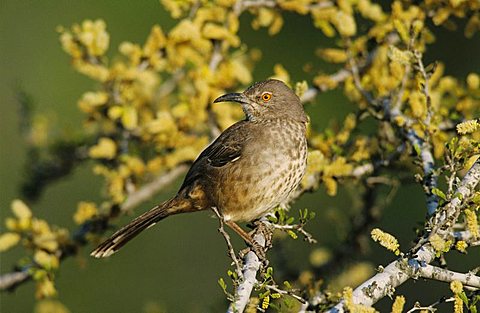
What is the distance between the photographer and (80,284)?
10.3 m

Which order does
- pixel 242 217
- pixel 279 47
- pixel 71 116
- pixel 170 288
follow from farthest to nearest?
pixel 279 47 → pixel 71 116 → pixel 170 288 → pixel 242 217

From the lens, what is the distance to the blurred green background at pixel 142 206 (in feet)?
32.1

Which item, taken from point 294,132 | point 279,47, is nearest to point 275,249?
Answer: point 294,132

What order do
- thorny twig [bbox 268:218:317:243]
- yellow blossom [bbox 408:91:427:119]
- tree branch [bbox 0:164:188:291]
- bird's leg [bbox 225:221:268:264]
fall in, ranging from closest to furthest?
thorny twig [bbox 268:218:317:243] < bird's leg [bbox 225:221:268:264] < yellow blossom [bbox 408:91:427:119] < tree branch [bbox 0:164:188:291]

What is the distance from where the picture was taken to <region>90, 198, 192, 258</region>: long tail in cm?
505

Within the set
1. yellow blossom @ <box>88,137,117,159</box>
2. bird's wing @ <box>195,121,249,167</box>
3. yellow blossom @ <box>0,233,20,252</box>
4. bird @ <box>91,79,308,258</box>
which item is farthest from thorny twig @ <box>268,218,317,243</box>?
yellow blossom @ <box>0,233,20,252</box>

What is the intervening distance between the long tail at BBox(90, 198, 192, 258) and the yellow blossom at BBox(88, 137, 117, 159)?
41 cm

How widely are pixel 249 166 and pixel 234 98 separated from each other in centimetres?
43

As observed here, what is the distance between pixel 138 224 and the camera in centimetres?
513

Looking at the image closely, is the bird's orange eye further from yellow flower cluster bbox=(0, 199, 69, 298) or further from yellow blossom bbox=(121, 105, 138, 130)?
yellow flower cluster bbox=(0, 199, 69, 298)

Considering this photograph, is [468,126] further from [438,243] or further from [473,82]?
[473,82]

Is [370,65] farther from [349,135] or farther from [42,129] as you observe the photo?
[42,129]

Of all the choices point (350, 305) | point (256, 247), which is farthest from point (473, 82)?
point (350, 305)

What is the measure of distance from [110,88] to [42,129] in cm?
92
